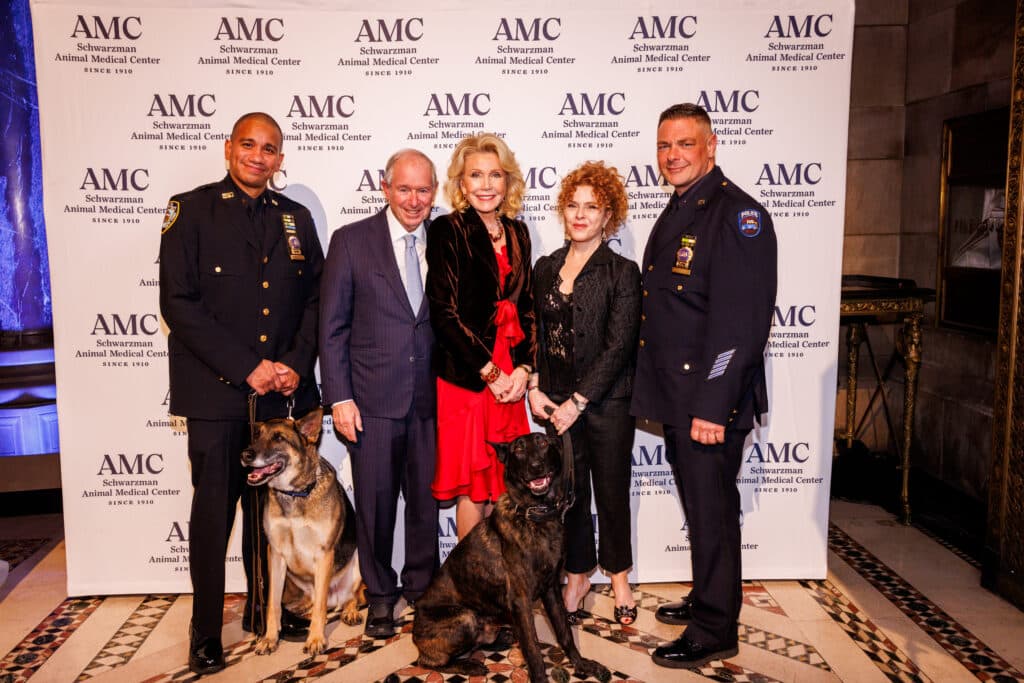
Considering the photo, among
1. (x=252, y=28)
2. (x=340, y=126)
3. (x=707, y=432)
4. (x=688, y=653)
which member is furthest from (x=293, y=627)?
(x=252, y=28)

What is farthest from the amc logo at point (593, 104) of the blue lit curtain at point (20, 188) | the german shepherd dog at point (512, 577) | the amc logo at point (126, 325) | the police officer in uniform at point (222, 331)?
the blue lit curtain at point (20, 188)

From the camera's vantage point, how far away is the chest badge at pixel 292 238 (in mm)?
3230

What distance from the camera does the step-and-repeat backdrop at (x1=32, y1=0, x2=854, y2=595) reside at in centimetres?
359

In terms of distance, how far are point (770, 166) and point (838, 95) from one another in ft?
1.43

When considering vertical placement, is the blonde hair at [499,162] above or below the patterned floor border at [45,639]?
above

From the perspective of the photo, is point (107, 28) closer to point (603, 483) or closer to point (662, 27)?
point (662, 27)

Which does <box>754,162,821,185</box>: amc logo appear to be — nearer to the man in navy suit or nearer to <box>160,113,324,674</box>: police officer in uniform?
the man in navy suit

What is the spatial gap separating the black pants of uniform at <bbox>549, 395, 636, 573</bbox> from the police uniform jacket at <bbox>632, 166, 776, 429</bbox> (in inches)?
5.6

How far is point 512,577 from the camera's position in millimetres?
2850

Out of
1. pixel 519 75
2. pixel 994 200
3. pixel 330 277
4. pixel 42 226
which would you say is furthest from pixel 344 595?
pixel 994 200

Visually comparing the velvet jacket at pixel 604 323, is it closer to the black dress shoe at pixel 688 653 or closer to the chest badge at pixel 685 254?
the chest badge at pixel 685 254

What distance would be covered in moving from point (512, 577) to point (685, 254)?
1318 millimetres

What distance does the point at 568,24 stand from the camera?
3664 millimetres

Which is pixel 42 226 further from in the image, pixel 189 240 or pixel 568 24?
pixel 568 24
